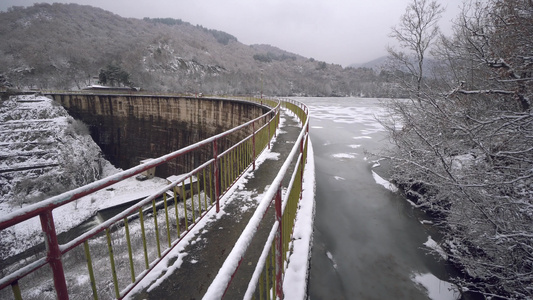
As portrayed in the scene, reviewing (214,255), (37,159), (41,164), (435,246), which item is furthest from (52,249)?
(37,159)

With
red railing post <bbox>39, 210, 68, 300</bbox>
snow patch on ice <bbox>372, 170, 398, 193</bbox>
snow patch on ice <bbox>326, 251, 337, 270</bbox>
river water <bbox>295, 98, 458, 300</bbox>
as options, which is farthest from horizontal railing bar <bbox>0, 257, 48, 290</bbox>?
snow patch on ice <bbox>372, 170, 398, 193</bbox>

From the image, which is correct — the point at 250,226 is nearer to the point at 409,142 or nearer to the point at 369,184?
the point at 409,142

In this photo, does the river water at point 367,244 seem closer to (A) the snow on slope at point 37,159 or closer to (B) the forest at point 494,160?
(B) the forest at point 494,160

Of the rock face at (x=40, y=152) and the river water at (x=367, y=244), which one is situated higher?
the river water at (x=367, y=244)

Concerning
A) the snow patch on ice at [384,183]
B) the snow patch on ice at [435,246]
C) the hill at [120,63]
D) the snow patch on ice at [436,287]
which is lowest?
the snow patch on ice at [436,287]

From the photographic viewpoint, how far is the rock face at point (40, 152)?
22.7 metres

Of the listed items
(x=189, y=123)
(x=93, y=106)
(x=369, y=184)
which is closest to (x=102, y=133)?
(x=93, y=106)

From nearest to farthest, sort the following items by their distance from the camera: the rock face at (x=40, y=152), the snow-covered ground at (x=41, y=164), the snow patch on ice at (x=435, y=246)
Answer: the snow patch on ice at (x=435, y=246) → the snow-covered ground at (x=41, y=164) → the rock face at (x=40, y=152)

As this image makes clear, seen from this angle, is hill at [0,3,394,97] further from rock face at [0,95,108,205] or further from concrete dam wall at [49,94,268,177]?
rock face at [0,95,108,205]

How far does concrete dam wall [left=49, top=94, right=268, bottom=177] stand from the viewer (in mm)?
26069

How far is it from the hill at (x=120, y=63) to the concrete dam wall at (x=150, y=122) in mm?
6906

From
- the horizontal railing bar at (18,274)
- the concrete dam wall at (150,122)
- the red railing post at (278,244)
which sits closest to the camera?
the horizontal railing bar at (18,274)

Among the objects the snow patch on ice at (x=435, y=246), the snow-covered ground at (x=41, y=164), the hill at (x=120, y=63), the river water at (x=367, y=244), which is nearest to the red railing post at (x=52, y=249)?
the river water at (x=367, y=244)

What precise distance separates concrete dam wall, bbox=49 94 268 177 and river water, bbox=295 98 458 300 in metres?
15.5
